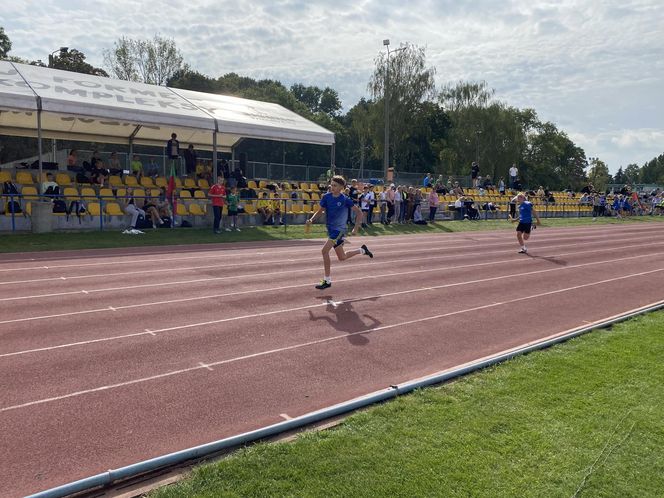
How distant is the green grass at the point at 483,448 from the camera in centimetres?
392

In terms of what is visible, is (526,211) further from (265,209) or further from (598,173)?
(598,173)

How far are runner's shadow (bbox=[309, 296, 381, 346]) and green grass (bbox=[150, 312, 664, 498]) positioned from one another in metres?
2.05

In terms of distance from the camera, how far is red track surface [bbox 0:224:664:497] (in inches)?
193

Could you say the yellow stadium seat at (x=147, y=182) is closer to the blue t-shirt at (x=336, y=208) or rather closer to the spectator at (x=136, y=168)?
the spectator at (x=136, y=168)

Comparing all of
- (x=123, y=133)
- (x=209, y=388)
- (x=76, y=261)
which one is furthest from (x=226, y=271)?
(x=123, y=133)

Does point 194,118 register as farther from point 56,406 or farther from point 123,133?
point 56,406

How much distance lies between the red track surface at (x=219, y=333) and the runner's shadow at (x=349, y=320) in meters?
0.05

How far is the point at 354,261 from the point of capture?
15469mm

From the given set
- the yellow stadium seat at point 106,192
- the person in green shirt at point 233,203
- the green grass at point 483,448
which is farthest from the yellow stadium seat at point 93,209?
the green grass at point 483,448

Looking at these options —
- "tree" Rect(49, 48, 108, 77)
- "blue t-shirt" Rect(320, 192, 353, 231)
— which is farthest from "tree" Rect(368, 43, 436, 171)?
"blue t-shirt" Rect(320, 192, 353, 231)

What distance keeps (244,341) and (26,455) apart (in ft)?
11.2

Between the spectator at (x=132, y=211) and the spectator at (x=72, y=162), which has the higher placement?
the spectator at (x=72, y=162)

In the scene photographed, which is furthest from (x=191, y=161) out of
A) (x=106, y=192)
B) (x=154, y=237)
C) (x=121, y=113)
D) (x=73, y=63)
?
(x=73, y=63)

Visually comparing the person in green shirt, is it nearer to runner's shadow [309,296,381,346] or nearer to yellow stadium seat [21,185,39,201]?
yellow stadium seat [21,185,39,201]
